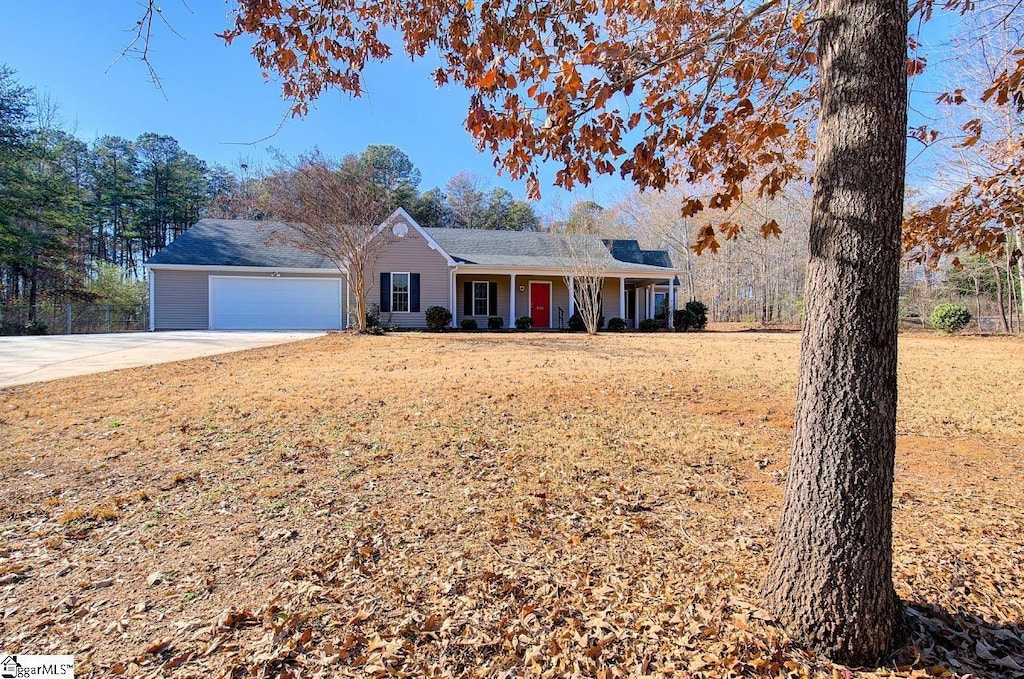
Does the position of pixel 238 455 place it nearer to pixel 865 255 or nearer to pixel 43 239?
pixel 865 255

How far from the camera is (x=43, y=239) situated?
19328mm

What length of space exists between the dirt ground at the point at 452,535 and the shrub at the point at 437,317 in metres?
11.5

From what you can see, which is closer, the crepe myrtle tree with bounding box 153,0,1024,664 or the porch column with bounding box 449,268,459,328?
the crepe myrtle tree with bounding box 153,0,1024,664

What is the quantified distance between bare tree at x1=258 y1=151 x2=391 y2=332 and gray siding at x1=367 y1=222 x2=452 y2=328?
3322 mm

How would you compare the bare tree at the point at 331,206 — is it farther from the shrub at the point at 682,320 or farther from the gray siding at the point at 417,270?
the shrub at the point at 682,320

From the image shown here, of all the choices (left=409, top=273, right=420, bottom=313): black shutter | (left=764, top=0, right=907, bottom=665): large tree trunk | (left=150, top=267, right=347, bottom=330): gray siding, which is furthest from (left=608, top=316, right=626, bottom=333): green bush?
(left=764, top=0, right=907, bottom=665): large tree trunk

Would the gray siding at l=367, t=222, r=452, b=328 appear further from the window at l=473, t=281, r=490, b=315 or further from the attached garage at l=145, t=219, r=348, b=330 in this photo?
the attached garage at l=145, t=219, r=348, b=330

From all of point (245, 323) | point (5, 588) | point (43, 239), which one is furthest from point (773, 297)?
point (43, 239)

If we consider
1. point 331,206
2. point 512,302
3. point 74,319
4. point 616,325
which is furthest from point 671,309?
point 74,319

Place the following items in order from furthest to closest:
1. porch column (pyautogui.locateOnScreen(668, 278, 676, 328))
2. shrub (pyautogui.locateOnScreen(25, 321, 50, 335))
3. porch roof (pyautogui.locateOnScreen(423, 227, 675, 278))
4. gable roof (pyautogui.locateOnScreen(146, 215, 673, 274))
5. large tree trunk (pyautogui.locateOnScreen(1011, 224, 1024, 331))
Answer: porch column (pyautogui.locateOnScreen(668, 278, 676, 328)) → porch roof (pyautogui.locateOnScreen(423, 227, 675, 278)) → gable roof (pyautogui.locateOnScreen(146, 215, 673, 274)) → shrub (pyautogui.locateOnScreen(25, 321, 50, 335)) → large tree trunk (pyautogui.locateOnScreen(1011, 224, 1024, 331))

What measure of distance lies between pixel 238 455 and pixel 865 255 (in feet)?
13.4

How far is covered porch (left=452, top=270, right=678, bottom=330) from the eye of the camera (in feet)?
61.5

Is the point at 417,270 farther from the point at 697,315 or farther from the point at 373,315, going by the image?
the point at 697,315

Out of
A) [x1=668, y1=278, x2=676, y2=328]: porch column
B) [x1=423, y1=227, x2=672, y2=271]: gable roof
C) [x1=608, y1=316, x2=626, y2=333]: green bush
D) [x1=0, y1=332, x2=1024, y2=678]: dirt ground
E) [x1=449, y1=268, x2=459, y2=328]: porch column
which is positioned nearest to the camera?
[x1=0, y1=332, x2=1024, y2=678]: dirt ground
